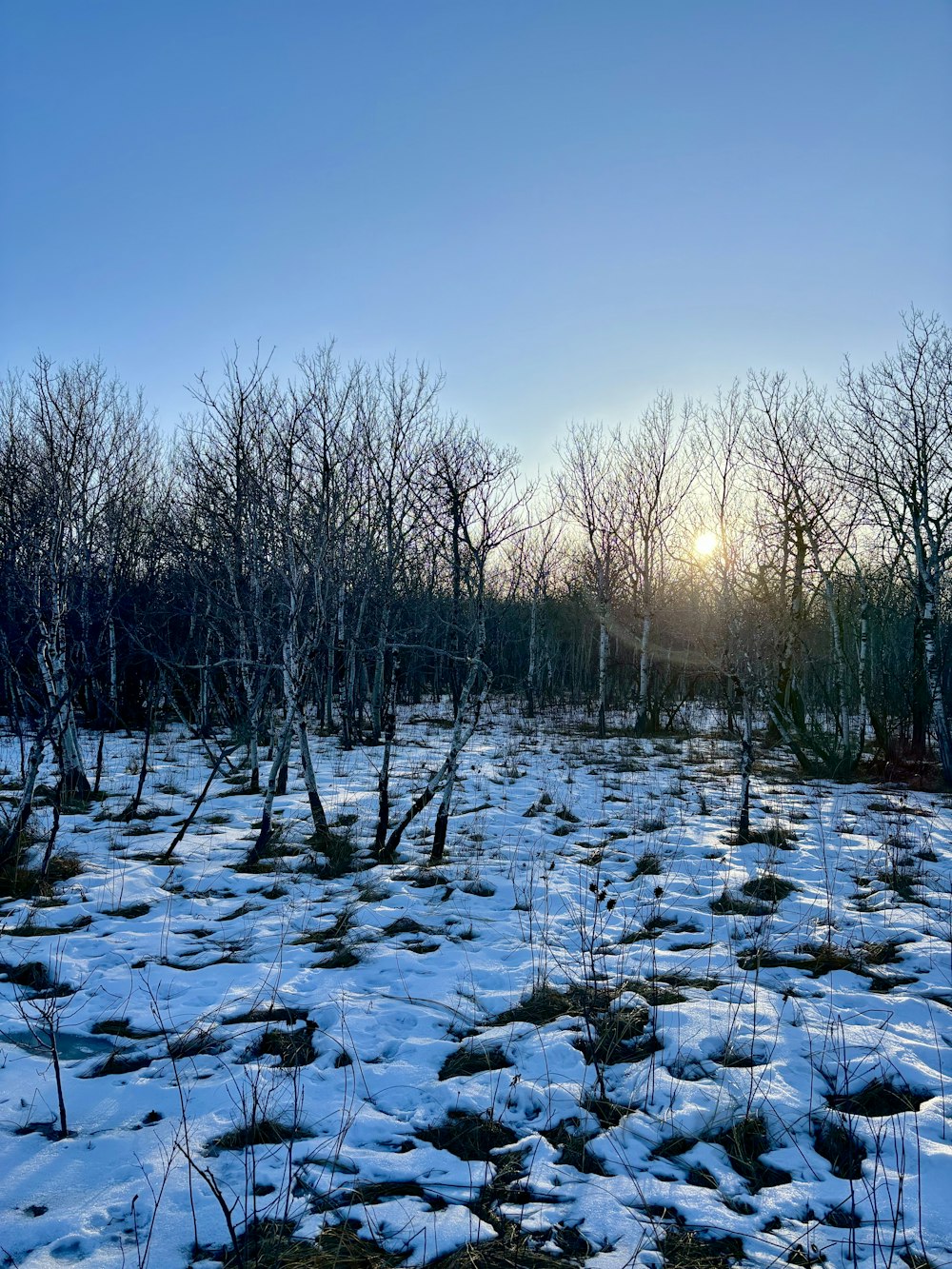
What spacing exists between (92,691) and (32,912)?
15675mm

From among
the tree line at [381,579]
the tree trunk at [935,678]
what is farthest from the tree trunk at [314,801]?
the tree trunk at [935,678]

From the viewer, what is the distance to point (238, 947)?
557 cm

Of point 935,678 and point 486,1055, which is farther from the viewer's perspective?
point 935,678

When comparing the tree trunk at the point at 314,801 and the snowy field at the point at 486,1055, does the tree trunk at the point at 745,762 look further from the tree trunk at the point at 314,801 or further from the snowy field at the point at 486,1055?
the tree trunk at the point at 314,801

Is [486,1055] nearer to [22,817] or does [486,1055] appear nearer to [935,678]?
[22,817]

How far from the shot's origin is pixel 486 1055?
13.1 ft

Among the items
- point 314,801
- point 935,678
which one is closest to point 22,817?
point 314,801

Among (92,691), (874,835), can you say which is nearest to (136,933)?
(874,835)

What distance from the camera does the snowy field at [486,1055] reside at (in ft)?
9.15

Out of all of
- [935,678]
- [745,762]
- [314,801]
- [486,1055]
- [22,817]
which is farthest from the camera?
[935,678]

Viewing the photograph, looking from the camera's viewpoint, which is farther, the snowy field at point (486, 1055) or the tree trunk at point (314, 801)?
the tree trunk at point (314, 801)

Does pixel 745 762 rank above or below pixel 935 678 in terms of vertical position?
below

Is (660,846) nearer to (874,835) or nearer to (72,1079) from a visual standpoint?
(874,835)

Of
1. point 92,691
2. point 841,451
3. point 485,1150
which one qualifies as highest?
point 841,451
